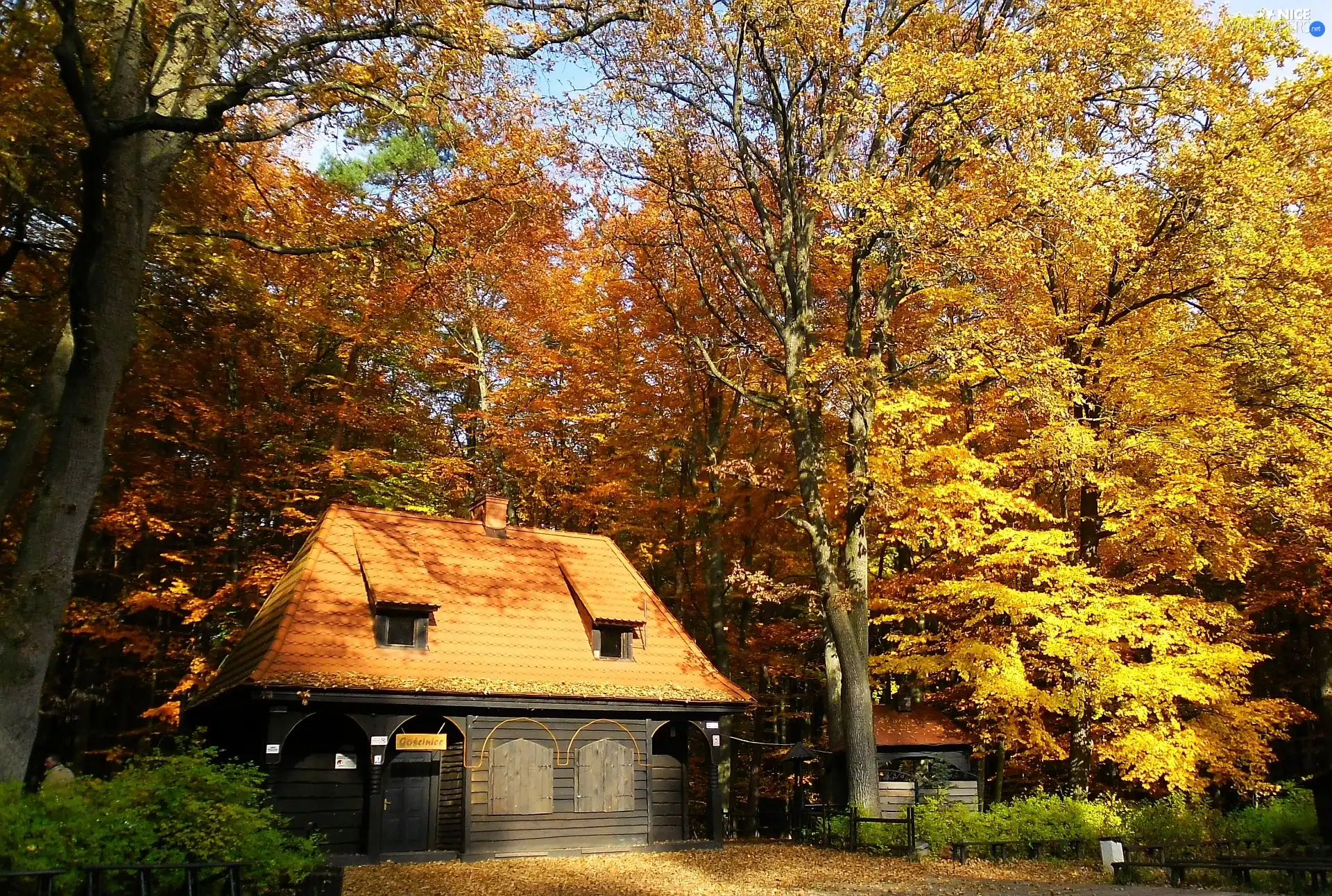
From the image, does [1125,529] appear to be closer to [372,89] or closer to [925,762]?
[925,762]

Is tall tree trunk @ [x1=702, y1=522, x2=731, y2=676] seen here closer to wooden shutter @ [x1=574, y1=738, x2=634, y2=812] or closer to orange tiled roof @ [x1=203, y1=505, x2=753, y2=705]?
orange tiled roof @ [x1=203, y1=505, x2=753, y2=705]

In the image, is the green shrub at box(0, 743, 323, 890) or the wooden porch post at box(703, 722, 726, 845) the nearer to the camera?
the green shrub at box(0, 743, 323, 890)

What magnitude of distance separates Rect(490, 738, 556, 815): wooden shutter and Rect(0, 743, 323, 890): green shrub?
6.57m

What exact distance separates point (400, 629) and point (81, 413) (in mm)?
8284

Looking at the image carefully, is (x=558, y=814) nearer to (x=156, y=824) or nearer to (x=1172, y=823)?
(x=156, y=824)

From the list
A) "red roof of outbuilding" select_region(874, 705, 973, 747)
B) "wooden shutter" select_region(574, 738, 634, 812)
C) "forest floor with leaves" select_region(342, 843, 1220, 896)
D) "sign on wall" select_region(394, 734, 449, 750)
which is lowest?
"forest floor with leaves" select_region(342, 843, 1220, 896)

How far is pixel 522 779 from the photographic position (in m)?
17.1

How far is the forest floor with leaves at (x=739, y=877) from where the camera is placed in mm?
12586

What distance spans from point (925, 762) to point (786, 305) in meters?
10.5

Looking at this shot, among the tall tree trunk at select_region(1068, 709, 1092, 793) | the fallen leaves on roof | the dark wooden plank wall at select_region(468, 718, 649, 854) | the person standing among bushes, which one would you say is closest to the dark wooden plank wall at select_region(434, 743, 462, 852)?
the dark wooden plank wall at select_region(468, 718, 649, 854)

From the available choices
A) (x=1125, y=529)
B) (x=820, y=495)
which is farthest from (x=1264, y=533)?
(x=820, y=495)

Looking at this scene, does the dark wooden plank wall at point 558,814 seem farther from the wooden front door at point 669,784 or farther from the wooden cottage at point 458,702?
the wooden front door at point 669,784

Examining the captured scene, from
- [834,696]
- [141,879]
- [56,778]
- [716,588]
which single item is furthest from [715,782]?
[141,879]

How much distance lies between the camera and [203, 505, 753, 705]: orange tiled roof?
630 inches
